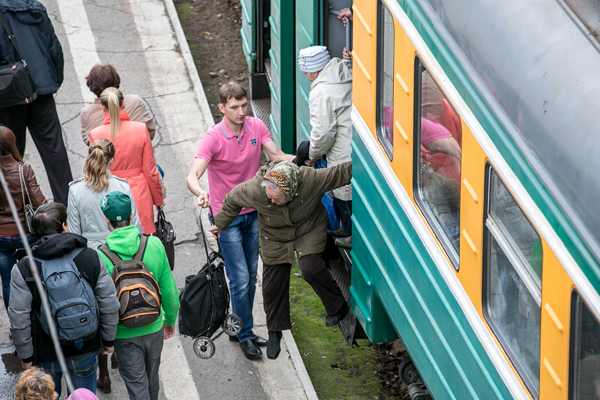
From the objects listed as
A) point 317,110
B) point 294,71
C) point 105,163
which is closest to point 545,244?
point 317,110

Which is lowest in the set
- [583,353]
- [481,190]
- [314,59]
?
[314,59]

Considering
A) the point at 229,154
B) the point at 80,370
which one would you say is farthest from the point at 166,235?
the point at 80,370

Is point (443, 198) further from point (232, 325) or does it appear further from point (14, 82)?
point (14, 82)

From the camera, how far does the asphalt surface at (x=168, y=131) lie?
A: 220 inches

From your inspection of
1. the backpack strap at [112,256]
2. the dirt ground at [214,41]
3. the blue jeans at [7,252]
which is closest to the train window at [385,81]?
the backpack strap at [112,256]

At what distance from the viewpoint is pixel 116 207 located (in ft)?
14.7

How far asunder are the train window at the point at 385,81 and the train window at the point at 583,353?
1761mm

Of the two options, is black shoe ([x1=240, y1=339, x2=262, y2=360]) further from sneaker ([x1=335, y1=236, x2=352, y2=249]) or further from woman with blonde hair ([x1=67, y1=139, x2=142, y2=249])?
woman with blonde hair ([x1=67, y1=139, x2=142, y2=249])

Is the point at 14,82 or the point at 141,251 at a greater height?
the point at 14,82

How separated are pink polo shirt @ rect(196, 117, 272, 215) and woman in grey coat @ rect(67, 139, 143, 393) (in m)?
0.62

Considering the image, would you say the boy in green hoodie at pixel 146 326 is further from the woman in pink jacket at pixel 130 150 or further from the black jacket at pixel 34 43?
the black jacket at pixel 34 43

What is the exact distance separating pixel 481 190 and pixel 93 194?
2769 mm

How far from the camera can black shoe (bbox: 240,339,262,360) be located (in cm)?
580

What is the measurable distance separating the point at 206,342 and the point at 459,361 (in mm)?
2141
